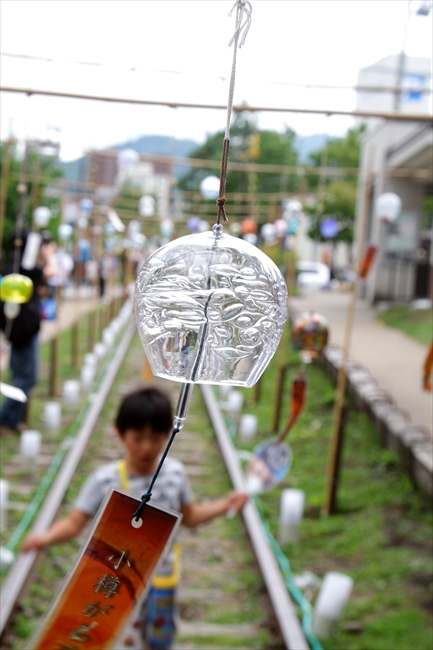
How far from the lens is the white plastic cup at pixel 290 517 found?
19.0 feet

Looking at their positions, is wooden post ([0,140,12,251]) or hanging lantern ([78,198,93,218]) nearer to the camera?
wooden post ([0,140,12,251])

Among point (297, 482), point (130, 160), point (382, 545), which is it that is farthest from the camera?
point (130, 160)

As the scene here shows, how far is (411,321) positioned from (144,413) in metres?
13.3

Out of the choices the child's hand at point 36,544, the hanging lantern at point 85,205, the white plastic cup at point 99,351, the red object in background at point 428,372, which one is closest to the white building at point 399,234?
the hanging lantern at point 85,205

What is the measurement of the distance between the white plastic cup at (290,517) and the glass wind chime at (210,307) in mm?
4591

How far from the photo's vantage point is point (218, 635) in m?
4.60

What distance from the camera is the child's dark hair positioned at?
296cm

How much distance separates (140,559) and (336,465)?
4.92 m

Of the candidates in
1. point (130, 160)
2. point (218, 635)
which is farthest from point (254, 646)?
point (130, 160)

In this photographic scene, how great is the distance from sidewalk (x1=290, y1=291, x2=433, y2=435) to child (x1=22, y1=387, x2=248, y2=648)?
3910 mm

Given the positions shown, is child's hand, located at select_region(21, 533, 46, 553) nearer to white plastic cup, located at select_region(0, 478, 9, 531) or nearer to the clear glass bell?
the clear glass bell

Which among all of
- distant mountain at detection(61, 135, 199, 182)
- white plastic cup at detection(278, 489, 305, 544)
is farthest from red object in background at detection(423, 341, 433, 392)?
distant mountain at detection(61, 135, 199, 182)

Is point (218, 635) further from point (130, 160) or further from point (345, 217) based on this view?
point (345, 217)

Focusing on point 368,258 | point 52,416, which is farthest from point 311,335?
point 52,416
